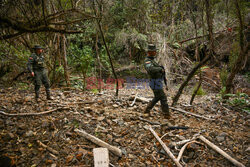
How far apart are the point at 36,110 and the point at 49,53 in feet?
14.8

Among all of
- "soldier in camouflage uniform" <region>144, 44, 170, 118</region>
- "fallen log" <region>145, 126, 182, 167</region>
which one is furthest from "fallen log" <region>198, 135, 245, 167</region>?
"soldier in camouflage uniform" <region>144, 44, 170, 118</region>

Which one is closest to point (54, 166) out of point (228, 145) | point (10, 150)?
point (10, 150)

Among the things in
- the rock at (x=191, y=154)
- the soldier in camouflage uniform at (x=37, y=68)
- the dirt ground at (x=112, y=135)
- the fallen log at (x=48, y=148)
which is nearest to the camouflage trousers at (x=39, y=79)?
the soldier in camouflage uniform at (x=37, y=68)

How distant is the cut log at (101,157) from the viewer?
2.24 meters

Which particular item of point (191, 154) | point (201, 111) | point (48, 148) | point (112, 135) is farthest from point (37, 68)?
point (201, 111)

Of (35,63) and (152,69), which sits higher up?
(35,63)

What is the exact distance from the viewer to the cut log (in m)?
2.24

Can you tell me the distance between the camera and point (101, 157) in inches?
91.4

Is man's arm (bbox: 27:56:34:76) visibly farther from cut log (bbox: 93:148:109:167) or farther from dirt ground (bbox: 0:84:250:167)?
cut log (bbox: 93:148:109:167)

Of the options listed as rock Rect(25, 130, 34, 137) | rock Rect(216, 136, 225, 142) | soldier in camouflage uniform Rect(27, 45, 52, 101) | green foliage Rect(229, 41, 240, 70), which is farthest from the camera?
green foliage Rect(229, 41, 240, 70)

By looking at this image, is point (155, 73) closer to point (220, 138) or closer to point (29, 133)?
point (220, 138)

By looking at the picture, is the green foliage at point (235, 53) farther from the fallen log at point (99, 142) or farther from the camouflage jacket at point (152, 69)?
the fallen log at point (99, 142)

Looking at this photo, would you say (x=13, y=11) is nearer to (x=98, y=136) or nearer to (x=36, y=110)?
(x=36, y=110)

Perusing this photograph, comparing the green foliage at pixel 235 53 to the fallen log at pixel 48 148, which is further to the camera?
the green foliage at pixel 235 53
